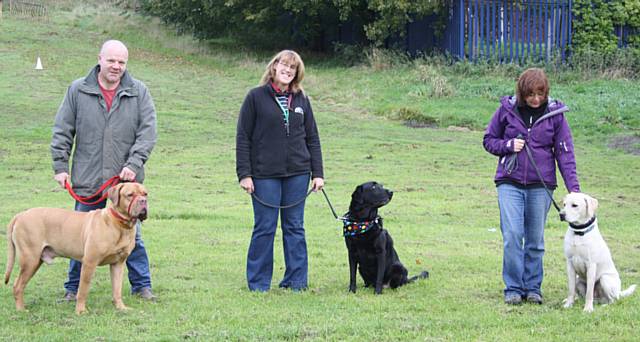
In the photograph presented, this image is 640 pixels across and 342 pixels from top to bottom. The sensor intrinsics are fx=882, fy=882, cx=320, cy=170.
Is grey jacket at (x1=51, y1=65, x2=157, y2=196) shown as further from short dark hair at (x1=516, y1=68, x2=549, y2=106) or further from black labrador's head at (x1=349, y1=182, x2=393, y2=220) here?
short dark hair at (x1=516, y1=68, x2=549, y2=106)

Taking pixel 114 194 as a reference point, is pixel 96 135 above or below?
above

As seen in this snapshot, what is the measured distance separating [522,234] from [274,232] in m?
2.19

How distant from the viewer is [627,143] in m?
18.6

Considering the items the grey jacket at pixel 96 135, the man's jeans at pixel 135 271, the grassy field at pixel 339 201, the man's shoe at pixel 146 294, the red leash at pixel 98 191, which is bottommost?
the grassy field at pixel 339 201

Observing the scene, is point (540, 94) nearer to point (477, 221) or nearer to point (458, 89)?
point (477, 221)

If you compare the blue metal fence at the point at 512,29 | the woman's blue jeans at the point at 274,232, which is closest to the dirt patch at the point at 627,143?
the blue metal fence at the point at 512,29

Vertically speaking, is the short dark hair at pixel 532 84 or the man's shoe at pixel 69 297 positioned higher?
the short dark hair at pixel 532 84

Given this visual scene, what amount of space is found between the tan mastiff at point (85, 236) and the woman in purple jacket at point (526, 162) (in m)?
3.00

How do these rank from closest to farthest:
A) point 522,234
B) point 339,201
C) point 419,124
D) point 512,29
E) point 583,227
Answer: point 583,227
point 522,234
point 339,201
point 419,124
point 512,29

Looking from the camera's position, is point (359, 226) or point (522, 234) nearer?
point (522, 234)

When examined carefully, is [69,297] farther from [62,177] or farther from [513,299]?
[513,299]

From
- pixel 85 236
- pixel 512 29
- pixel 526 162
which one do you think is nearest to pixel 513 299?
pixel 526 162

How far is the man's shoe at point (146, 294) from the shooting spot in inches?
298

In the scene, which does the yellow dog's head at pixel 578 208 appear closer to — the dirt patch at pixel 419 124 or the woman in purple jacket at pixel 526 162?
→ the woman in purple jacket at pixel 526 162
